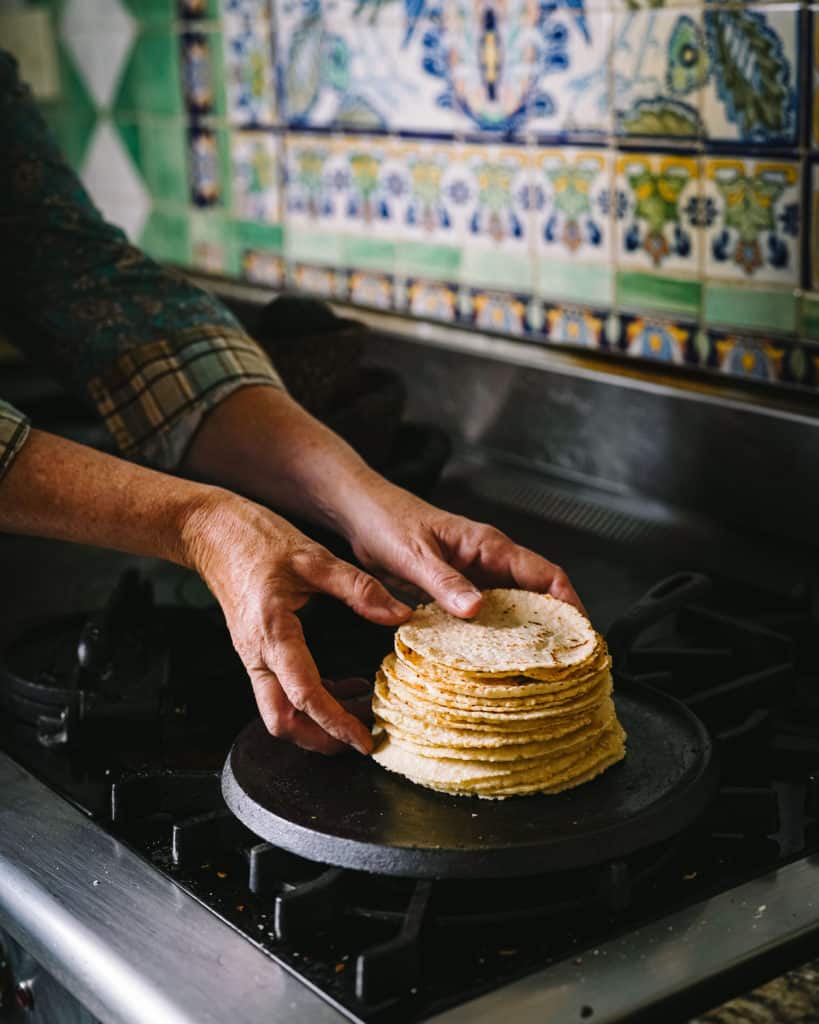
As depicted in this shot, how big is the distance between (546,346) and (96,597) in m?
0.58

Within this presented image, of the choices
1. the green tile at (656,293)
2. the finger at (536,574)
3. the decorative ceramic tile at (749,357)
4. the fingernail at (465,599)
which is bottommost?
the finger at (536,574)

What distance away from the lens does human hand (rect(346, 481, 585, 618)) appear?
1.06 meters

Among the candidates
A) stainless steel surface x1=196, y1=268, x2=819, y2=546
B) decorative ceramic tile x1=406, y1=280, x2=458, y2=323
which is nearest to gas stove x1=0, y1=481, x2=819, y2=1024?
stainless steel surface x1=196, y1=268, x2=819, y2=546

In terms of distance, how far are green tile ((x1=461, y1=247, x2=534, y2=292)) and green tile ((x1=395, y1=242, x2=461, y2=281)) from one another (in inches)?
0.7

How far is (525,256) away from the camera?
164cm

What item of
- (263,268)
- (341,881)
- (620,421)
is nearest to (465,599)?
(341,881)

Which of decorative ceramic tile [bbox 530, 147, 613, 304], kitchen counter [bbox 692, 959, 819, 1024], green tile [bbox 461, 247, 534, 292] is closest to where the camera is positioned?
kitchen counter [bbox 692, 959, 819, 1024]

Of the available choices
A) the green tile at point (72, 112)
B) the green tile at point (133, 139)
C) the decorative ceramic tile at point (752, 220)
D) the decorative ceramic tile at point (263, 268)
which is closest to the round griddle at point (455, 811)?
the decorative ceramic tile at point (752, 220)

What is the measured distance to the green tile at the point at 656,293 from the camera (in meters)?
1.46

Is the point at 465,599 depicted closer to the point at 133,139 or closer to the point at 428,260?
the point at 428,260

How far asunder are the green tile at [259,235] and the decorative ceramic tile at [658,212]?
66 cm

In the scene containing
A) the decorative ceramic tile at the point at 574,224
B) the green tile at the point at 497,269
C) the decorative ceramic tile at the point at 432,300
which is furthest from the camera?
the decorative ceramic tile at the point at 432,300

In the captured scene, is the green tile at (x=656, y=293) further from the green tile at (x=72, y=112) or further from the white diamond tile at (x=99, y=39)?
the green tile at (x=72, y=112)

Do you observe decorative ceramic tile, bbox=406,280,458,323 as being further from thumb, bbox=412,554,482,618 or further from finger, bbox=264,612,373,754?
finger, bbox=264,612,373,754
